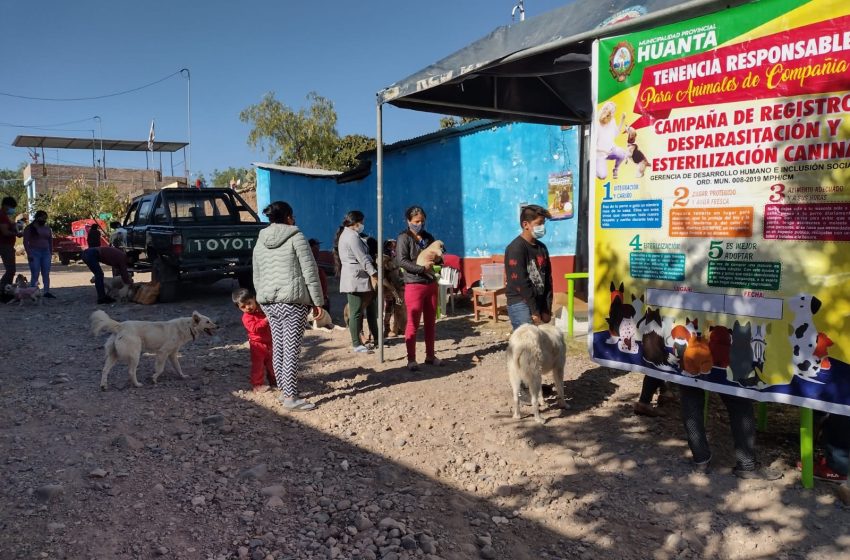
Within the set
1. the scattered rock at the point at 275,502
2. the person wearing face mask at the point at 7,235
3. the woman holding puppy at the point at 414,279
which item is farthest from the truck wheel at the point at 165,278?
the scattered rock at the point at 275,502

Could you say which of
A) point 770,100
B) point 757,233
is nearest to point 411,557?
point 757,233

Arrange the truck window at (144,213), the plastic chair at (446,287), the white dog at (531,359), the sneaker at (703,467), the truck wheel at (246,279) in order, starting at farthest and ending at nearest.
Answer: the truck window at (144,213) → the truck wheel at (246,279) → the plastic chair at (446,287) → the white dog at (531,359) → the sneaker at (703,467)

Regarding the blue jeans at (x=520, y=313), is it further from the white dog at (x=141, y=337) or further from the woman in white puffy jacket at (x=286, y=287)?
the white dog at (x=141, y=337)

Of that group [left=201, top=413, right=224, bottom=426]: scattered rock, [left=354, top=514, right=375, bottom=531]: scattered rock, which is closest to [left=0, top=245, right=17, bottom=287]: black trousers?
[left=201, top=413, right=224, bottom=426]: scattered rock

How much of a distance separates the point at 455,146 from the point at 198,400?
7.19 meters

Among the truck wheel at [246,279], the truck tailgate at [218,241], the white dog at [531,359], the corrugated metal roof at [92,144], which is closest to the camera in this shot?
the white dog at [531,359]

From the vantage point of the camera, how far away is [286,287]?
15.8ft

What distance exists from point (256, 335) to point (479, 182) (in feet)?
19.6

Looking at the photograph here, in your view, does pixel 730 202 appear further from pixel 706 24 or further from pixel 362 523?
pixel 362 523

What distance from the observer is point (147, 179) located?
47281 mm

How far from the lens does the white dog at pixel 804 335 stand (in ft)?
9.62

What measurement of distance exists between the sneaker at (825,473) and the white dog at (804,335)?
0.86 m

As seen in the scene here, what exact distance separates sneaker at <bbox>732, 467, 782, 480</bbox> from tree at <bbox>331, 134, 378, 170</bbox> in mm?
28109

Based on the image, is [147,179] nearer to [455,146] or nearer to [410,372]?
[455,146]
